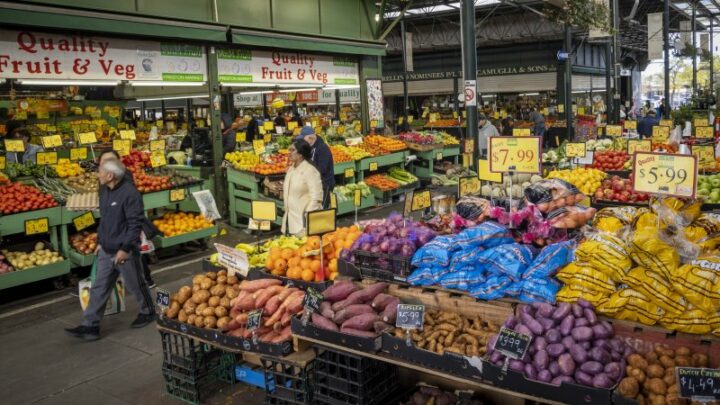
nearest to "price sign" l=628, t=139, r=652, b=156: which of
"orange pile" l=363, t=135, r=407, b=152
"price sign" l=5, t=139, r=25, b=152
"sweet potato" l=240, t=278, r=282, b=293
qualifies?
"orange pile" l=363, t=135, r=407, b=152

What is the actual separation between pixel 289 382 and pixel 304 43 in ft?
28.3

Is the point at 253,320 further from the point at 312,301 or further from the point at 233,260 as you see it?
the point at 233,260

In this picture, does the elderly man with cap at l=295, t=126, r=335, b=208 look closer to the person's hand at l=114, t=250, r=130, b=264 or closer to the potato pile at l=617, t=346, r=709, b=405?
the person's hand at l=114, t=250, r=130, b=264

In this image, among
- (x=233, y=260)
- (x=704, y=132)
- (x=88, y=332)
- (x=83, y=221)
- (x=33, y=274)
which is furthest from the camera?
(x=704, y=132)

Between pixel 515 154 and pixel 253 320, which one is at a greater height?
pixel 515 154

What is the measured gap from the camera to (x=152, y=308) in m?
5.91

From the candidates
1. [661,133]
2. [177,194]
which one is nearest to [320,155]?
[177,194]

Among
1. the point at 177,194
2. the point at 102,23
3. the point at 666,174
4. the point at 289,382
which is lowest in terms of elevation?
the point at 289,382

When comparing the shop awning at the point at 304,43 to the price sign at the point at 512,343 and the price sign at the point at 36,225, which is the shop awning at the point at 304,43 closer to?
the price sign at the point at 36,225

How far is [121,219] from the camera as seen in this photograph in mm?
5508

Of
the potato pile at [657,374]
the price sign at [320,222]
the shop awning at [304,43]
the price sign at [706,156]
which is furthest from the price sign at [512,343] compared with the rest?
the shop awning at [304,43]

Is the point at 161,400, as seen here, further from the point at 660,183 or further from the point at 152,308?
the point at 660,183

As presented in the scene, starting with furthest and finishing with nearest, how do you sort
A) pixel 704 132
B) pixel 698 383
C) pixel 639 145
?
1. pixel 704 132
2. pixel 639 145
3. pixel 698 383

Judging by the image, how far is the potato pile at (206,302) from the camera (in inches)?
167
